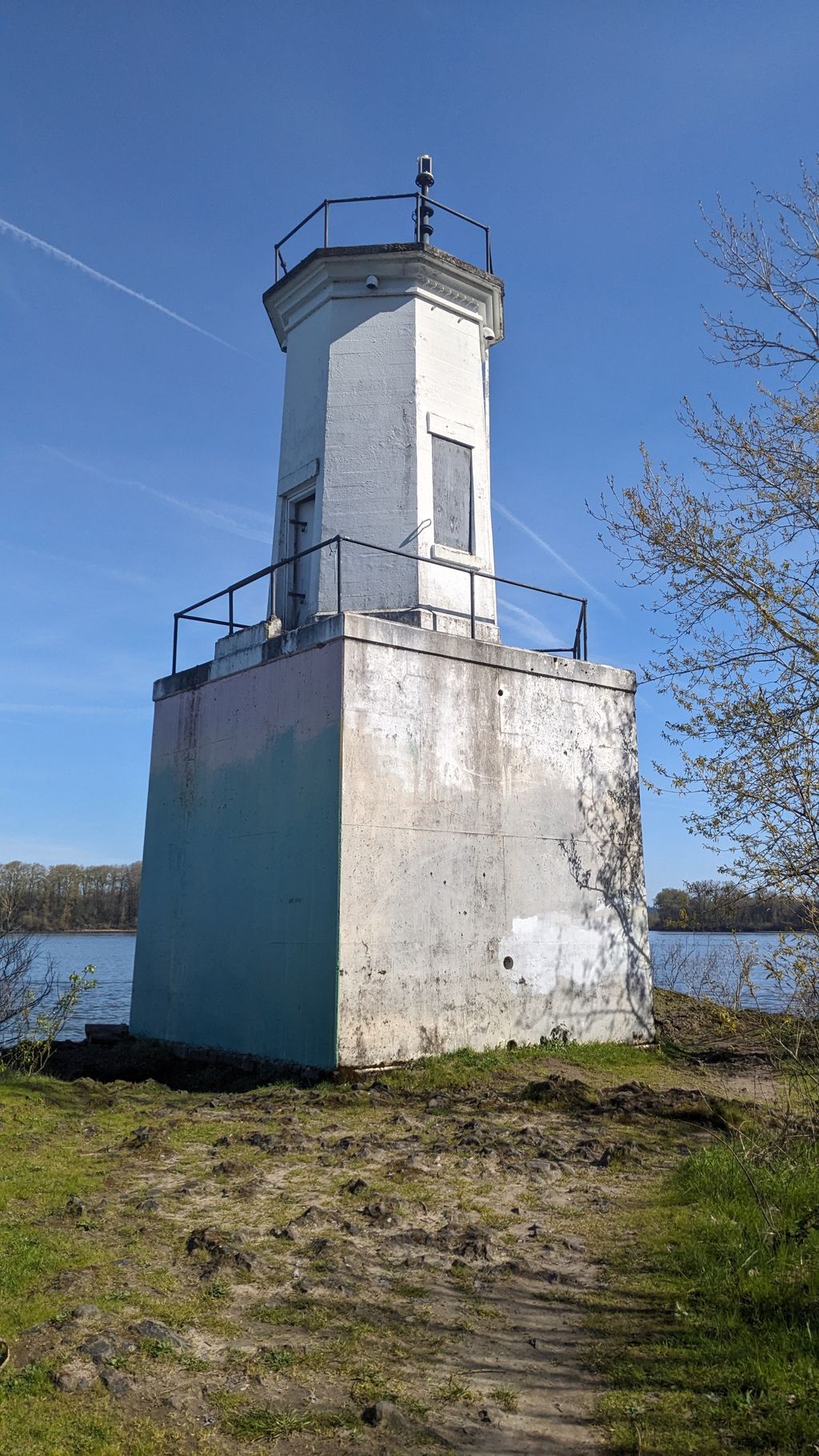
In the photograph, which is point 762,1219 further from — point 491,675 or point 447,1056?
point 491,675

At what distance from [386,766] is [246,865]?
2115 millimetres

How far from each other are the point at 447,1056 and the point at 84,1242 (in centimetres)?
550

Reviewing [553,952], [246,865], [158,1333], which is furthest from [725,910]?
[158,1333]

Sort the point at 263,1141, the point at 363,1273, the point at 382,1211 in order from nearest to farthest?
the point at 363,1273, the point at 382,1211, the point at 263,1141

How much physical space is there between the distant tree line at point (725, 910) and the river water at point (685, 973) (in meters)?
0.26

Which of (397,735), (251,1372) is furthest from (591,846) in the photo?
(251,1372)

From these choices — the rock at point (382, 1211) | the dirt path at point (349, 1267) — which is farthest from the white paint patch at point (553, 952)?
the rock at point (382, 1211)

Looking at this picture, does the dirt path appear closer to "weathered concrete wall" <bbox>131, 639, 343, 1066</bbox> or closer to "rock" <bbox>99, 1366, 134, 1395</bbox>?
"rock" <bbox>99, 1366, 134, 1395</bbox>

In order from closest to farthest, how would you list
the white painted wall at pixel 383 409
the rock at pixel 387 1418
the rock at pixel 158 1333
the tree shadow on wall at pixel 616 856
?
1. the rock at pixel 387 1418
2. the rock at pixel 158 1333
3. the white painted wall at pixel 383 409
4. the tree shadow on wall at pixel 616 856

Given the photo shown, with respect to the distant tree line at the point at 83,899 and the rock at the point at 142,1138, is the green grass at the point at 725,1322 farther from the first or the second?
the distant tree line at the point at 83,899

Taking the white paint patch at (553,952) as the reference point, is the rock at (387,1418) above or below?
below

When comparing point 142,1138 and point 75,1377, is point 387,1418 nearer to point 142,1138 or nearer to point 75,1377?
point 75,1377

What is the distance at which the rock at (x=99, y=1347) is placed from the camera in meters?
3.64

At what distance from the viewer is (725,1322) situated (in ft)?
12.8
